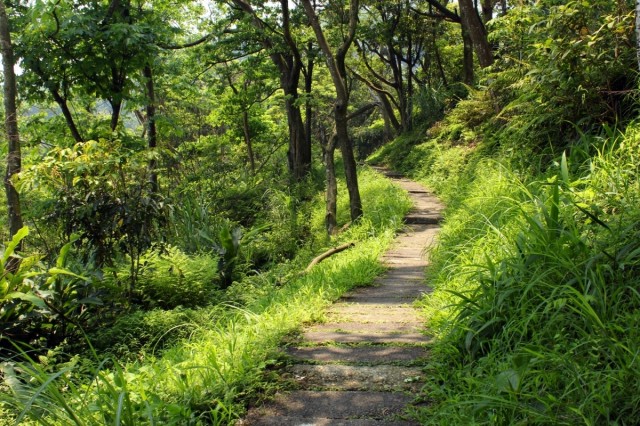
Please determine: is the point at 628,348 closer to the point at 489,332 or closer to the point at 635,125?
the point at 489,332

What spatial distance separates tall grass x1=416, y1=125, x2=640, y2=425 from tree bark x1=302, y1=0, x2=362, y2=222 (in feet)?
17.2

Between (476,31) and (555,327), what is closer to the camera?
(555,327)

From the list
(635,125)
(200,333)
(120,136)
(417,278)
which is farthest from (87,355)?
(635,125)

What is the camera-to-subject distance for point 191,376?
10.3 ft

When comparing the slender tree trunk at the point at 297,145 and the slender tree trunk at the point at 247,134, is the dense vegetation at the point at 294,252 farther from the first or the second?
the slender tree trunk at the point at 247,134

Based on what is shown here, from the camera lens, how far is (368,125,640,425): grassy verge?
7.76 feet

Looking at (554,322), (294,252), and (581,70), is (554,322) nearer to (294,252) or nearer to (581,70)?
(581,70)

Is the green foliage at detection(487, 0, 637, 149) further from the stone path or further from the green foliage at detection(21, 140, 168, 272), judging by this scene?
the green foliage at detection(21, 140, 168, 272)

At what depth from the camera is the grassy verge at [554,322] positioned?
2366mm

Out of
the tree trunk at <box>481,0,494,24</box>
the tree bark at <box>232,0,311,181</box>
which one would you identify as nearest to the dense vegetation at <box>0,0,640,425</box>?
the tree bark at <box>232,0,311,181</box>

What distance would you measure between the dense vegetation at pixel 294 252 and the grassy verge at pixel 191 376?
2 cm

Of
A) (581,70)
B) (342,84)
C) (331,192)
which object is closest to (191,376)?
(581,70)

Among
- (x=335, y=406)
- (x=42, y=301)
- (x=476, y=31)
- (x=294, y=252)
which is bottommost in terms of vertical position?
(x=294, y=252)

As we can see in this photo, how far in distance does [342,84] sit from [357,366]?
648 centimetres
